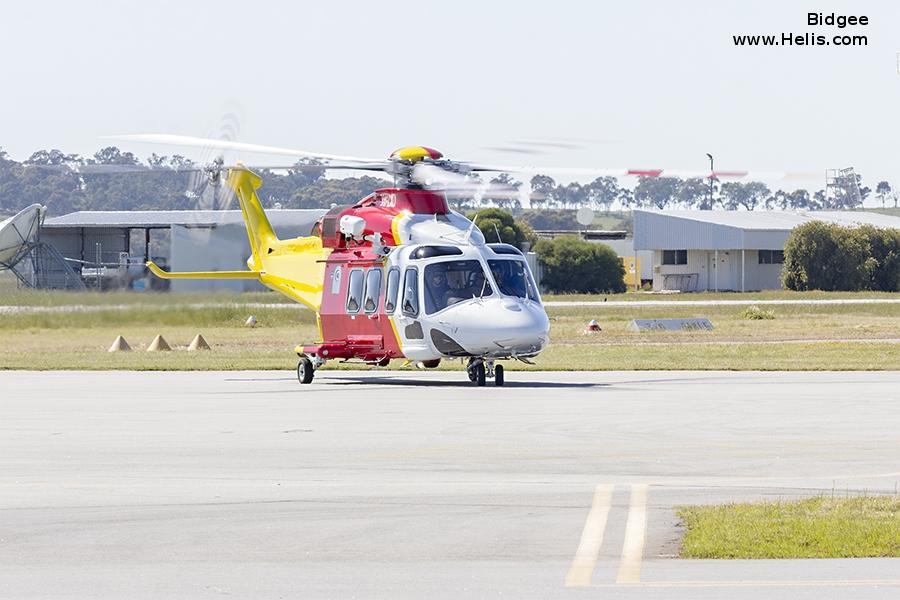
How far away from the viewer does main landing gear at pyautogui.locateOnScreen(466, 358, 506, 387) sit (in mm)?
28078

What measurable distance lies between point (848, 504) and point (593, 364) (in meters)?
23.1

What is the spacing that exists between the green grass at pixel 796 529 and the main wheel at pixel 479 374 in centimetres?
1562

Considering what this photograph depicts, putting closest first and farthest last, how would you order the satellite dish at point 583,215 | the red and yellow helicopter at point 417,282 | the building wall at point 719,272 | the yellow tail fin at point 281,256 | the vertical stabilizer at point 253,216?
1. the red and yellow helicopter at point 417,282
2. the yellow tail fin at point 281,256
3. the vertical stabilizer at point 253,216
4. the satellite dish at point 583,215
5. the building wall at point 719,272

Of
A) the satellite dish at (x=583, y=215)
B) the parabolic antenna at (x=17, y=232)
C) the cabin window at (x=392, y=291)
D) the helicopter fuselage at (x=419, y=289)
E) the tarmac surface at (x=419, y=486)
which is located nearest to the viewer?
the tarmac surface at (x=419, y=486)

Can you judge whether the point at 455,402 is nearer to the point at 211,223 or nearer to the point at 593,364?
the point at 593,364

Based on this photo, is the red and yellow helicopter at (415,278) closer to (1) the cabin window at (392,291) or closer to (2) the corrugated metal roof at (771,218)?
(1) the cabin window at (392,291)

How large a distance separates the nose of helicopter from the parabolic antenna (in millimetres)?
48903

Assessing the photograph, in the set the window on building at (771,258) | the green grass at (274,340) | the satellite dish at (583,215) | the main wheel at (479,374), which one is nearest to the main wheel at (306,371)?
the main wheel at (479,374)

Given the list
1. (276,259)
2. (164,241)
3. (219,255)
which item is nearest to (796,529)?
(276,259)

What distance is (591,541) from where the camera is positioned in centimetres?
1077

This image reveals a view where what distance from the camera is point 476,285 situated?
27234 mm

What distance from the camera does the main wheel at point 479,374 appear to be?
2808 centimetres

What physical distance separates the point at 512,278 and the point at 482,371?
198 centimetres

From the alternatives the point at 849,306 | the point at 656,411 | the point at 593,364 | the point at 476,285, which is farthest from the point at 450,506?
the point at 849,306
